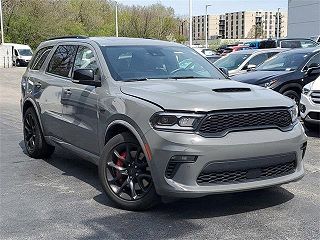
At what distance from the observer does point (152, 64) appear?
18.6ft

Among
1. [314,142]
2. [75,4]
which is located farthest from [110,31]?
[314,142]

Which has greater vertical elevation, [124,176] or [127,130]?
[127,130]

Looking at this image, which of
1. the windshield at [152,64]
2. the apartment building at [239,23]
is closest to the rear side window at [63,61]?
the windshield at [152,64]

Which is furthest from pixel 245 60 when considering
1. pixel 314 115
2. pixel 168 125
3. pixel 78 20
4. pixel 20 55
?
pixel 78 20

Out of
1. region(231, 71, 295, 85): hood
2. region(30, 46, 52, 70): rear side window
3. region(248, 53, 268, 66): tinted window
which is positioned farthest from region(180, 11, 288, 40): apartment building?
region(30, 46, 52, 70): rear side window

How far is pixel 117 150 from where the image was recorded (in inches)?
191

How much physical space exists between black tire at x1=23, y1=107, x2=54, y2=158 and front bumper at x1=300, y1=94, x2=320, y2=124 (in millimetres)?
4339

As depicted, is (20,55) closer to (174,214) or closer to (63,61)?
(63,61)

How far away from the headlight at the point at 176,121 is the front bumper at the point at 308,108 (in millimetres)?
4659

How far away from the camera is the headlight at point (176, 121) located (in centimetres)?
428

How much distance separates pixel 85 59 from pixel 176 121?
2140 millimetres

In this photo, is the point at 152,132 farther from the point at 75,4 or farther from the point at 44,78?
the point at 75,4

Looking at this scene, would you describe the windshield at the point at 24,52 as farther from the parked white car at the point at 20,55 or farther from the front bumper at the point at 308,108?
the front bumper at the point at 308,108

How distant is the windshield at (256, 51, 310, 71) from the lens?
1109 centimetres
